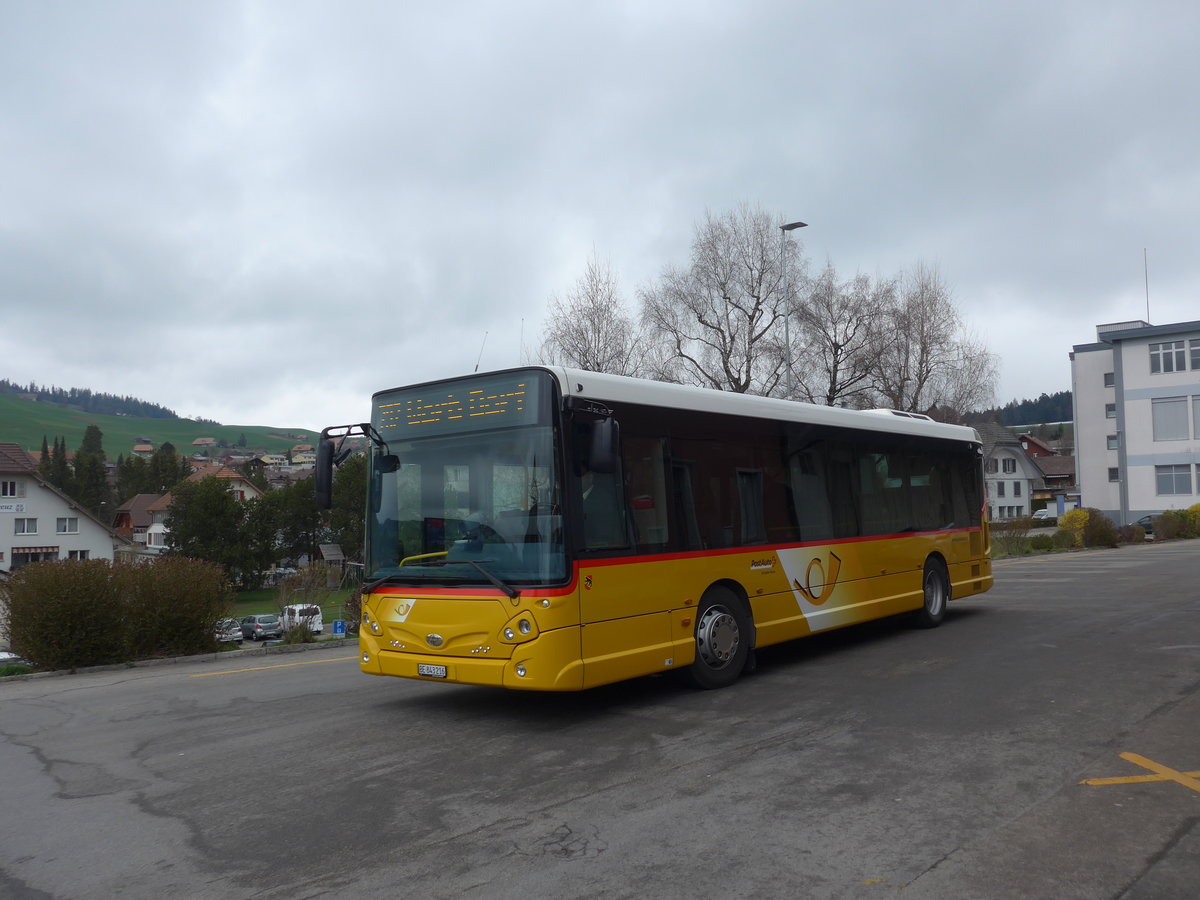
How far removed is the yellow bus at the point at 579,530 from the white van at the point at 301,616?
293 inches

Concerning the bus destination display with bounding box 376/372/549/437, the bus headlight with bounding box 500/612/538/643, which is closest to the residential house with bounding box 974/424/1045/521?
the bus destination display with bounding box 376/372/549/437

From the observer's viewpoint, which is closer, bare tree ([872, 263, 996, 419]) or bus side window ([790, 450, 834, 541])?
bus side window ([790, 450, 834, 541])

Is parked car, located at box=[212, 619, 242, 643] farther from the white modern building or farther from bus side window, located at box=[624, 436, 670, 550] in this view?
the white modern building

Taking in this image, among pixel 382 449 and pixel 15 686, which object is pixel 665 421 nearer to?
pixel 382 449

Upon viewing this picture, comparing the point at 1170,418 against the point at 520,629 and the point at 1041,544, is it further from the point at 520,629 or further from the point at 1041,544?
the point at 520,629

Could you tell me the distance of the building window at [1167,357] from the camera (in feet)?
198

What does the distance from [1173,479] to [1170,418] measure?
12.5 ft

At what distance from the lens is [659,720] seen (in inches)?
313

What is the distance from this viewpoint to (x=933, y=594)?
543 inches

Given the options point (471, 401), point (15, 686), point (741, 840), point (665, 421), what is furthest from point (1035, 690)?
point (15, 686)

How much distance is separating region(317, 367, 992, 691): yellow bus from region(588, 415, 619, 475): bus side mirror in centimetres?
2

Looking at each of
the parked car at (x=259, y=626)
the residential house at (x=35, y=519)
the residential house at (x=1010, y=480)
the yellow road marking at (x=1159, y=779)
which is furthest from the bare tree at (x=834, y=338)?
the residential house at (x=1010, y=480)

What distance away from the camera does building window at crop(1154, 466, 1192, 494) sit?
60000 mm

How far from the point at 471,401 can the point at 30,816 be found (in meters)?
4.27
